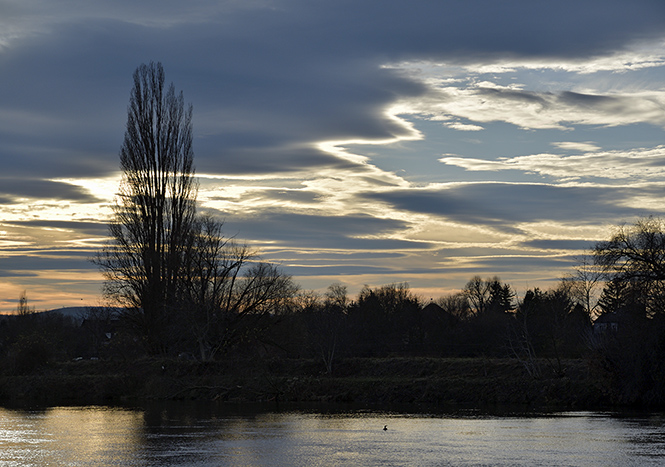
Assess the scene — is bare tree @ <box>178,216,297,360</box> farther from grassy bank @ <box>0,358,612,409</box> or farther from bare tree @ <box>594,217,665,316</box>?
bare tree @ <box>594,217,665,316</box>

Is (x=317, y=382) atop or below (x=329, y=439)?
atop

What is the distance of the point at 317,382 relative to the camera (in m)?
44.3

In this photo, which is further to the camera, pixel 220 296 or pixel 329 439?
pixel 220 296

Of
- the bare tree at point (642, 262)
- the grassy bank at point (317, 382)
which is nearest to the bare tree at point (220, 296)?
the grassy bank at point (317, 382)

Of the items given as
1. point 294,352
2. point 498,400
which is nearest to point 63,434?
point 498,400

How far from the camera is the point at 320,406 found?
39656 millimetres

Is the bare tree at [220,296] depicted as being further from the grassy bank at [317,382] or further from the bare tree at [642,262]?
the bare tree at [642,262]

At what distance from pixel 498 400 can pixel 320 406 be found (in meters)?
9.93

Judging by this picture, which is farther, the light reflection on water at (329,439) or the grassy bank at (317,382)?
A: the grassy bank at (317,382)

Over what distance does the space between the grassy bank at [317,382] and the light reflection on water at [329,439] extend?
21.5 ft

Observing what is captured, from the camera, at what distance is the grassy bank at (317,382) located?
39653 millimetres

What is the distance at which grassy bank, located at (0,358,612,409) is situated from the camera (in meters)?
39.7

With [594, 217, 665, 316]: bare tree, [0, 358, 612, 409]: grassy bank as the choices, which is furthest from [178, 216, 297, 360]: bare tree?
[594, 217, 665, 316]: bare tree

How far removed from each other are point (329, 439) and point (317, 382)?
20173mm
